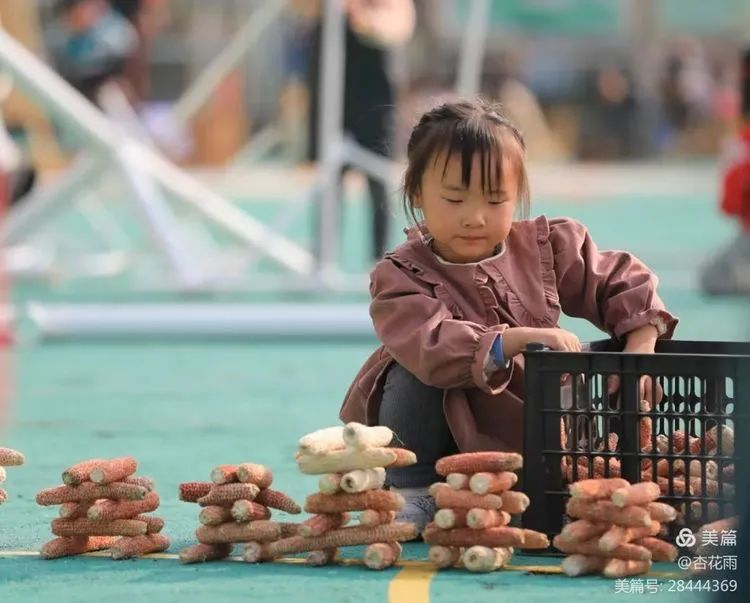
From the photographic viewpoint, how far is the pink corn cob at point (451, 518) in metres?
3.34

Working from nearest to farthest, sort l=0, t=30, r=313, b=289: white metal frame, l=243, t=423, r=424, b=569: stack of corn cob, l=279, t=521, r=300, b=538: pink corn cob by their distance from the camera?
l=243, t=423, r=424, b=569: stack of corn cob → l=279, t=521, r=300, b=538: pink corn cob → l=0, t=30, r=313, b=289: white metal frame

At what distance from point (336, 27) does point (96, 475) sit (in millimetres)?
5727

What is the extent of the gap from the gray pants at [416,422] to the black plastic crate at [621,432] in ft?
1.00

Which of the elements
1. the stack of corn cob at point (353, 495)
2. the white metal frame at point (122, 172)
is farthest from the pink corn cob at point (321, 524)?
the white metal frame at point (122, 172)

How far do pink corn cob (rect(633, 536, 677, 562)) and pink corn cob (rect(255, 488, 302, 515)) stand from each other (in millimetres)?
685

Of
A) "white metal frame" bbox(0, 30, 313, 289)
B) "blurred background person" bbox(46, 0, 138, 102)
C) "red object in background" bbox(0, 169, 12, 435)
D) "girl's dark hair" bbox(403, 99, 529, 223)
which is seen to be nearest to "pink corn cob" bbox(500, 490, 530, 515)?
Result: "girl's dark hair" bbox(403, 99, 529, 223)

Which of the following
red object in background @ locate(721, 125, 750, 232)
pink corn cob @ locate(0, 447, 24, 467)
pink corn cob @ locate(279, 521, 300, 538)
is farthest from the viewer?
red object in background @ locate(721, 125, 750, 232)

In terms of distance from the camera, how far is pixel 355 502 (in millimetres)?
3391

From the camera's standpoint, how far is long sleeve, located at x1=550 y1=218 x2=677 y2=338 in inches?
150

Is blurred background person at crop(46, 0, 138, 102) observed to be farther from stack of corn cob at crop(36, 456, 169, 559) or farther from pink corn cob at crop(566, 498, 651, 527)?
pink corn cob at crop(566, 498, 651, 527)

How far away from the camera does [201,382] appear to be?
690 cm

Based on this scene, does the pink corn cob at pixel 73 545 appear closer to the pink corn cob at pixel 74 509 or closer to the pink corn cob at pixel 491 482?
the pink corn cob at pixel 74 509

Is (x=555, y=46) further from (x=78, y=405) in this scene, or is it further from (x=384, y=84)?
(x=78, y=405)

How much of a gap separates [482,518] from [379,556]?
22 cm
